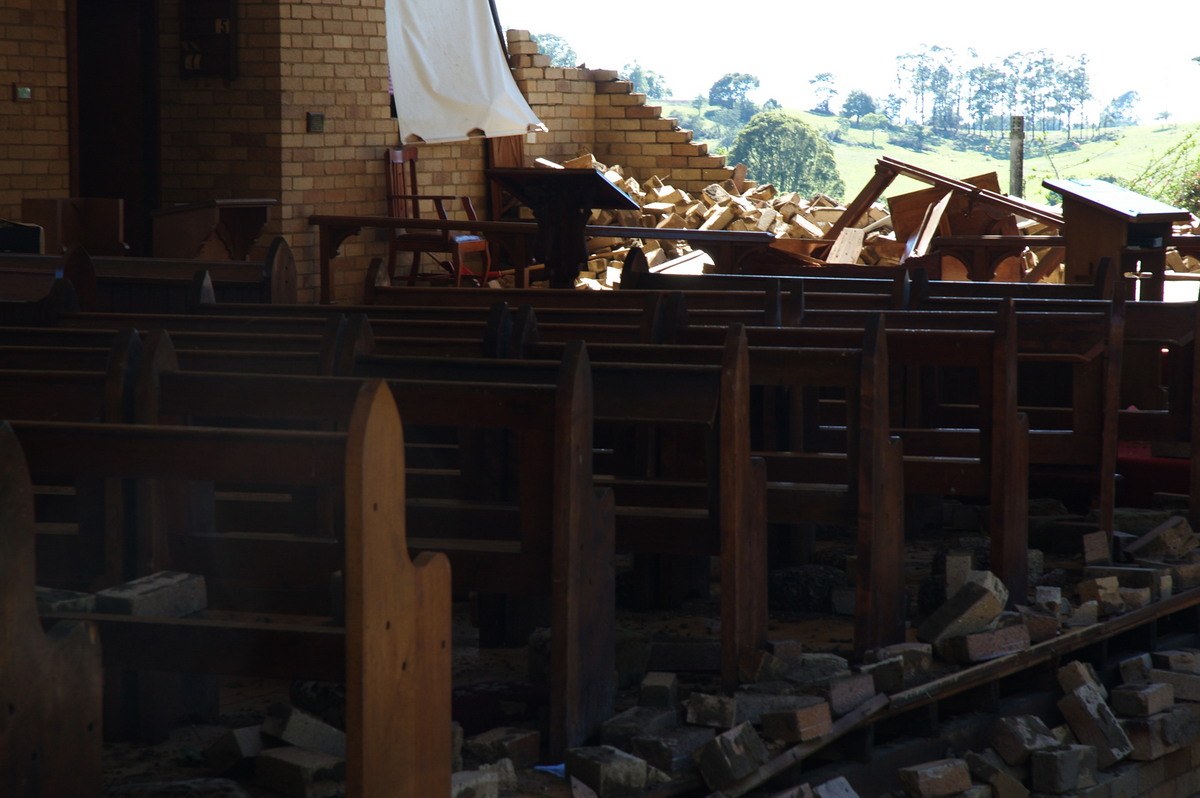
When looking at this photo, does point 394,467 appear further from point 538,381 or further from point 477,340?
point 477,340

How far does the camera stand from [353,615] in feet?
6.03

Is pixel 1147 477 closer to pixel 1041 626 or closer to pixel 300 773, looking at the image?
pixel 1041 626

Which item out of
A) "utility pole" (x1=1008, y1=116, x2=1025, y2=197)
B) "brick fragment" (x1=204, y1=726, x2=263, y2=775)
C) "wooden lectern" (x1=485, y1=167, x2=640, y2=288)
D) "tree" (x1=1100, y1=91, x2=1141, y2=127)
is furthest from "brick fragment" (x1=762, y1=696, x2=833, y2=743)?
"tree" (x1=1100, y1=91, x2=1141, y2=127)

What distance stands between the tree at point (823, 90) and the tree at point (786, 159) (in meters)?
14.1

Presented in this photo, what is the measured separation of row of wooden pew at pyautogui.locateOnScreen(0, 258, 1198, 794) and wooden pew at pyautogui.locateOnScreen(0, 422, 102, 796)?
267 millimetres

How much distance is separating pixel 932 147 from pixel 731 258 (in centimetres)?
3333

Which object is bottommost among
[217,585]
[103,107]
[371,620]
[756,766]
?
[756,766]

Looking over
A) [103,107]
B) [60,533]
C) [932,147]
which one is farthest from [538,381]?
[932,147]

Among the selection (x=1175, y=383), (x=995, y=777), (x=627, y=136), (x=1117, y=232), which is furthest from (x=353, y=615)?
(x=627, y=136)

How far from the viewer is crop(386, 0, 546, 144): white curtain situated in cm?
1027

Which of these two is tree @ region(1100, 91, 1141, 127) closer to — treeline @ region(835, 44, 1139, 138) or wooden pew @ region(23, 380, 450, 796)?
treeline @ region(835, 44, 1139, 138)

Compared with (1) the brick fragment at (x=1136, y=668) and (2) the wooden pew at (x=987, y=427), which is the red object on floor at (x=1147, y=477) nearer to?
(1) the brick fragment at (x=1136, y=668)

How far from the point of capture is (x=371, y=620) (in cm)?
186

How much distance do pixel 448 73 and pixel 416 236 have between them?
137cm
